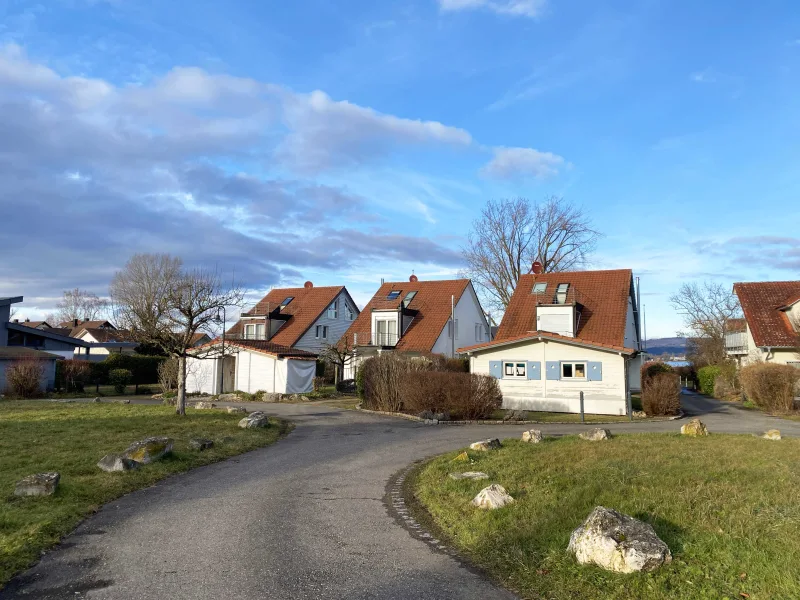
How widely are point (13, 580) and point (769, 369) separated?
26.1 meters

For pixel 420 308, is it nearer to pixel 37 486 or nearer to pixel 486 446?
pixel 486 446

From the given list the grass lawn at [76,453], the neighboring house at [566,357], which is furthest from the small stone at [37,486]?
the neighboring house at [566,357]

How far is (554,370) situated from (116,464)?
59.7ft

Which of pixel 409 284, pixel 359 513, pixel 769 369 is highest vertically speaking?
pixel 409 284

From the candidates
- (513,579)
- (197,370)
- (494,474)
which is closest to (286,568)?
(513,579)

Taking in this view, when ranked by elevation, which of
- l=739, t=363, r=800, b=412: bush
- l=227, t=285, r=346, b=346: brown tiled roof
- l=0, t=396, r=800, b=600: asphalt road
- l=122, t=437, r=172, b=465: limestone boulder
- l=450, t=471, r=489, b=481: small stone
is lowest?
l=0, t=396, r=800, b=600: asphalt road

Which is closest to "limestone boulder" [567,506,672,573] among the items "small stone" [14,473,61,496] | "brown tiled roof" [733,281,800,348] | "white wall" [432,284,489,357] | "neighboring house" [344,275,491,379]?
"small stone" [14,473,61,496]

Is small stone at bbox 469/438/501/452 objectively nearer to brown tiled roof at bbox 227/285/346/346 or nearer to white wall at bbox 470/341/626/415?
white wall at bbox 470/341/626/415

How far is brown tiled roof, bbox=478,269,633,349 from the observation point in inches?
1158

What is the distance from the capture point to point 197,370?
33781 mm

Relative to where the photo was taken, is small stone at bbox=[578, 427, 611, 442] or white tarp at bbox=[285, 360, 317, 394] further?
white tarp at bbox=[285, 360, 317, 394]

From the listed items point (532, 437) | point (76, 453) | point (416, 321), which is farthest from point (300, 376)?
point (76, 453)

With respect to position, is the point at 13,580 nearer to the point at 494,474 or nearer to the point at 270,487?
the point at 270,487

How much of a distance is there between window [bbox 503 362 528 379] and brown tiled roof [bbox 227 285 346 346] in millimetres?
19240
